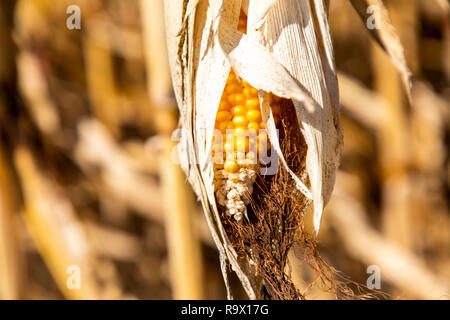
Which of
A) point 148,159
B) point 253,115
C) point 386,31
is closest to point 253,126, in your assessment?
point 253,115

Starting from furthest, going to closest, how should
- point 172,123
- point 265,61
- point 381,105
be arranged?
1. point 381,105
2. point 172,123
3. point 265,61

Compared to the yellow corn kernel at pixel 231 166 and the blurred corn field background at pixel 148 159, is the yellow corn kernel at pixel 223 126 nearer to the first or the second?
the yellow corn kernel at pixel 231 166

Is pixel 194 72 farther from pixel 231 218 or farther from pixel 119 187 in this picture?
pixel 119 187

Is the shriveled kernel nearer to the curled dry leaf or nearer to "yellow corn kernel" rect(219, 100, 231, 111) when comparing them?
"yellow corn kernel" rect(219, 100, 231, 111)

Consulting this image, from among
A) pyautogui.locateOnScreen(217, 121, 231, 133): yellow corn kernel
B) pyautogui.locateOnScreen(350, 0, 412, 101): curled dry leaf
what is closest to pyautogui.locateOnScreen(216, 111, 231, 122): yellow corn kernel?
pyautogui.locateOnScreen(217, 121, 231, 133): yellow corn kernel

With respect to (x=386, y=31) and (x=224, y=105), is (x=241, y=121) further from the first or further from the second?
(x=386, y=31)
